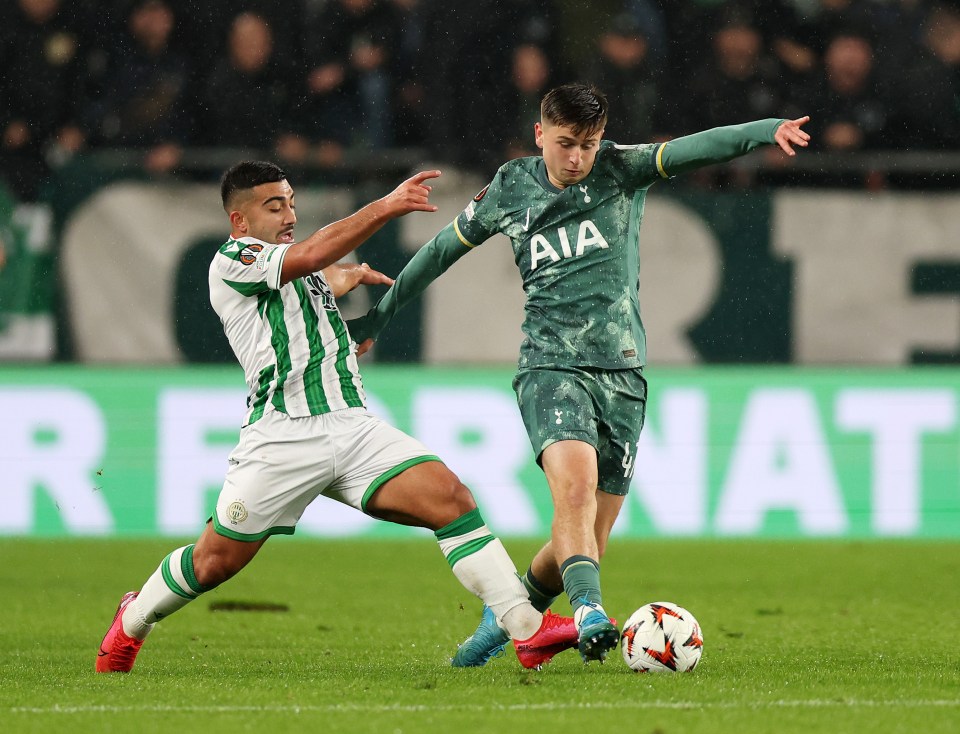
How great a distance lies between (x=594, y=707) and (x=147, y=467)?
610 centimetres

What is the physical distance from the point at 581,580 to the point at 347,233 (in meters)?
1.34

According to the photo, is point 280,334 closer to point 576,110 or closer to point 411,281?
point 411,281

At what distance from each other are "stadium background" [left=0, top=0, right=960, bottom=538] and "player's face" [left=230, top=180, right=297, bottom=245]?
181 inches

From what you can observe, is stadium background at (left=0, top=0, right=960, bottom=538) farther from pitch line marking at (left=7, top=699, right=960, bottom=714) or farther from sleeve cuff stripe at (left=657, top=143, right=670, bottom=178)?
pitch line marking at (left=7, top=699, right=960, bottom=714)

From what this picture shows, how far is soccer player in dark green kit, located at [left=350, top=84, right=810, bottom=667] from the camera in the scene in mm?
5281

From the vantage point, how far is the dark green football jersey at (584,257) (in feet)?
17.6

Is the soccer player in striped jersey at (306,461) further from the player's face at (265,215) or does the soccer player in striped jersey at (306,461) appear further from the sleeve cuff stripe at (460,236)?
the sleeve cuff stripe at (460,236)

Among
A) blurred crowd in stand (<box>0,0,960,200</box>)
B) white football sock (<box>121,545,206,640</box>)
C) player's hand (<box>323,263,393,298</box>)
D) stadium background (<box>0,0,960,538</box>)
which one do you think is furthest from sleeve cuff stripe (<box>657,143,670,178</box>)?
blurred crowd in stand (<box>0,0,960,200</box>)

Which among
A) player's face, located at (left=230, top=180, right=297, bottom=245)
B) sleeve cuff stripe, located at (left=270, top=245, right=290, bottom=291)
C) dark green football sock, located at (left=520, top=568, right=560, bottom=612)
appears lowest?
dark green football sock, located at (left=520, top=568, right=560, bottom=612)

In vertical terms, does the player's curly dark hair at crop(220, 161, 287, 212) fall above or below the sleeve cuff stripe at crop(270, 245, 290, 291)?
above

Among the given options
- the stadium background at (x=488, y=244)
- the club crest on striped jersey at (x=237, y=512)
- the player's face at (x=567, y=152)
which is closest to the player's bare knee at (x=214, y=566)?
the club crest on striped jersey at (x=237, y=512)

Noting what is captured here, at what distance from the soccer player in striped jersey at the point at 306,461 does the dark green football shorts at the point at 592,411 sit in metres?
0.37

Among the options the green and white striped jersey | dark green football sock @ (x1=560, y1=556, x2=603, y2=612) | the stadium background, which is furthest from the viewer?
the stadium background

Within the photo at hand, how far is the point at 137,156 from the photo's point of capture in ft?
34.6
